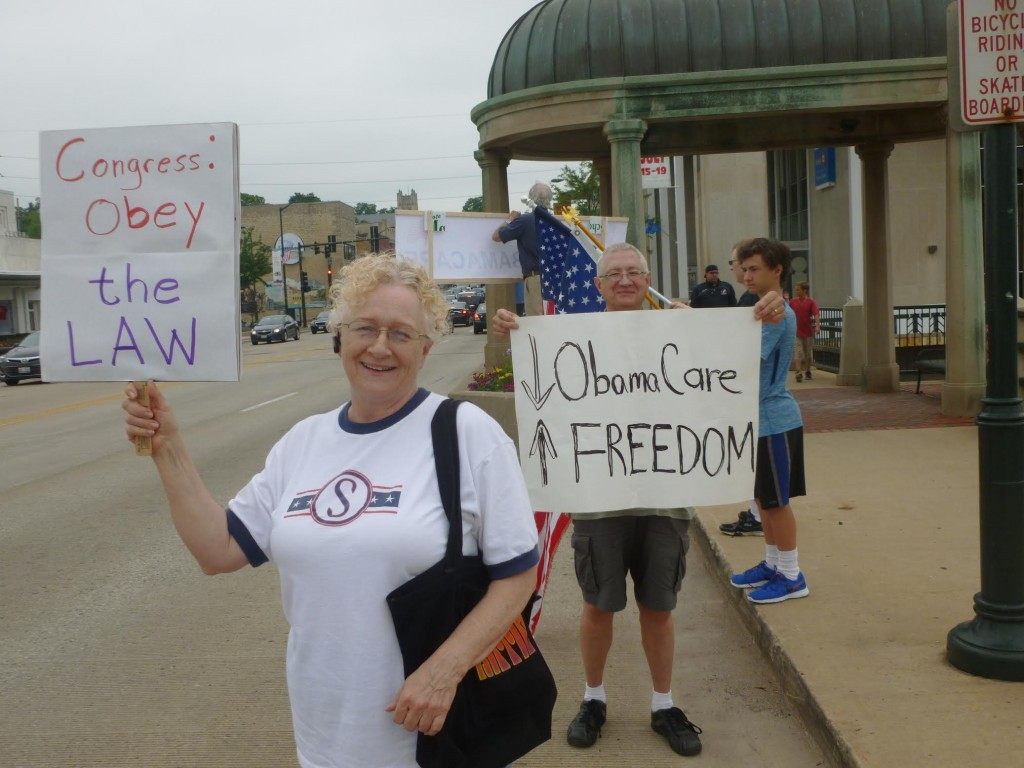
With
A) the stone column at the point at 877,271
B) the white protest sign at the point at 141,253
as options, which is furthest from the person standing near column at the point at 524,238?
the stone column at the point at 877,271

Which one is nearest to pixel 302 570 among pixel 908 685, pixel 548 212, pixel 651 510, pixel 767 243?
pixel 651 510

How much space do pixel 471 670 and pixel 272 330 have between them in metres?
49.6

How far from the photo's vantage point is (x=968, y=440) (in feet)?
35.8

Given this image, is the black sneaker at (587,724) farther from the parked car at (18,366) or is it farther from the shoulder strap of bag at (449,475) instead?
the parked car at (18,366)

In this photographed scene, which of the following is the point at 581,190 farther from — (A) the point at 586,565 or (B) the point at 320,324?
(A) the point at 586,565

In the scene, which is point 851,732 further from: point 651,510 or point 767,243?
point 767,243

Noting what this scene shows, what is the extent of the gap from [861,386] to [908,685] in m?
12.4

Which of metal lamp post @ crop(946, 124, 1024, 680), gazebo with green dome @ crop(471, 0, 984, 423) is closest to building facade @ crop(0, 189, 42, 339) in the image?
gazebo with green dome @ crop(471, 0, 984, 423)

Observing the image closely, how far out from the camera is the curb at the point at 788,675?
4047mm

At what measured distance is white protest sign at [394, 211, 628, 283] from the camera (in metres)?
9.62

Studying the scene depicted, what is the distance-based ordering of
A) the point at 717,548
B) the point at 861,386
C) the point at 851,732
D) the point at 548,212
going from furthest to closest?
the point at 861,386, the point at 548,212, the point at 717,548, the point at 851,732

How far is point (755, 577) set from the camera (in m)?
6.05

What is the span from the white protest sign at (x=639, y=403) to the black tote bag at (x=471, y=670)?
70.9 inches

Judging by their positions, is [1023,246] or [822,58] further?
[1023,246]
